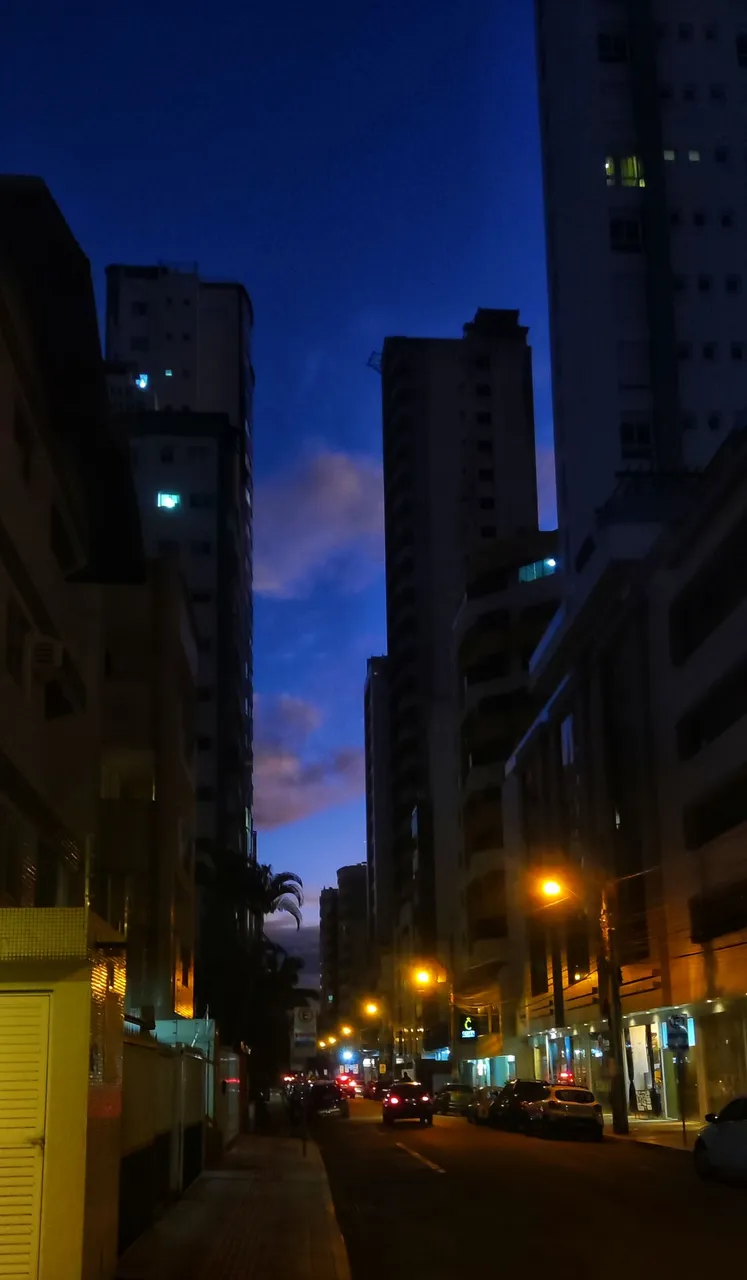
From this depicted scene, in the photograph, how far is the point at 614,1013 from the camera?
123ft

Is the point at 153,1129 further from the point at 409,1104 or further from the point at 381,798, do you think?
the point at 381,798

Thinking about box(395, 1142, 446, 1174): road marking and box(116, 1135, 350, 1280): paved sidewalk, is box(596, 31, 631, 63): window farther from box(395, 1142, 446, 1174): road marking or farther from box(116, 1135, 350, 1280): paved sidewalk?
box(116, 1135, 350, 1280): paved sidewalk

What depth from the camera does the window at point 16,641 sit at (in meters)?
20.9

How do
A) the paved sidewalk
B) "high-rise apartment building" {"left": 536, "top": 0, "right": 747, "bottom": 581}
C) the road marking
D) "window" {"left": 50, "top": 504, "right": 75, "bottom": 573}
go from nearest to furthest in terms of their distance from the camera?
the paved sidewalk → "window" {"left": 50, "top": 504, "right": 75, "bottom": 573} → the road marking → "high-rise apartment building" {"left": 536, "top": 0, "right": 747, "bottom": 581}

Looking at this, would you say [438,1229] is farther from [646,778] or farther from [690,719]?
[646,778]

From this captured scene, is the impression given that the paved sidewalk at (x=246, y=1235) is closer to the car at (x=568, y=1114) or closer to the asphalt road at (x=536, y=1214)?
the asphalt road at (x=536, y=1214)

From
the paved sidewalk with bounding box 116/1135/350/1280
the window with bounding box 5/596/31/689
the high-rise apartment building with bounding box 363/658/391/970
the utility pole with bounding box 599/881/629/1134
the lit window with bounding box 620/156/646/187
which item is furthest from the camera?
the high-rise apartment building with bounding box 363/658/391/970

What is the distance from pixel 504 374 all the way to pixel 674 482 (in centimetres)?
7963

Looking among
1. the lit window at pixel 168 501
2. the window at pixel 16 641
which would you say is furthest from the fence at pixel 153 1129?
the lit window at pixel 168 501

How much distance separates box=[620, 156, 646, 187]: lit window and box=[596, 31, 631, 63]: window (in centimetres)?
551

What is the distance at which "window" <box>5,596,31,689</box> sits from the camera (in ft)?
68.4

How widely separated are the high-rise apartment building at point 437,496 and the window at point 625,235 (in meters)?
56.2

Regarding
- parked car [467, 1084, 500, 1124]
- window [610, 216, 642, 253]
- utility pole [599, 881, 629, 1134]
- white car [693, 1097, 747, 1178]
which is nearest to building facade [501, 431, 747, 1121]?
utility pole [599, 881, 629, 1134]


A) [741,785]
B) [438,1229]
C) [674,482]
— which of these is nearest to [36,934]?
[438,1229]
